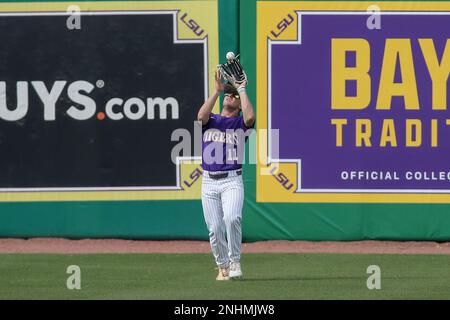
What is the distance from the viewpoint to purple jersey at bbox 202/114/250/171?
940cm

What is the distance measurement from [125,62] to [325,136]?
8.75 feet

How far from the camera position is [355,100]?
12742 millimetres

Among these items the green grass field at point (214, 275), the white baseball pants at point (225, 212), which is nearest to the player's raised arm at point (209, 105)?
the white baseball pants at point (225, 212)

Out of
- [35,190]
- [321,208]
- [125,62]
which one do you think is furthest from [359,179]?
[35,190]

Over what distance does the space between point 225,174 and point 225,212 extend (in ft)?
1.13

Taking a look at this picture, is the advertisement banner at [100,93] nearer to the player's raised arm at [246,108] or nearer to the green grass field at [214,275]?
the green grass field at [214,275]

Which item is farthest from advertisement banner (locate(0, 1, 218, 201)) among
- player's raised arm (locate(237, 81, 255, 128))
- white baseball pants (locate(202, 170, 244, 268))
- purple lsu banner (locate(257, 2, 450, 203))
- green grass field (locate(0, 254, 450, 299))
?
player's raised arm (locate(237, 81, 255, 128))

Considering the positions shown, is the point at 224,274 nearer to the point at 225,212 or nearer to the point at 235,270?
the point at 235,270

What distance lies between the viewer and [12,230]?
13.1m

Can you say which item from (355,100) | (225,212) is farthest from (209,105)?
(355,100)

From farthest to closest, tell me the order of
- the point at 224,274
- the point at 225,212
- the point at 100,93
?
the point at 100,93, the point at 224,274, the point at 225,212

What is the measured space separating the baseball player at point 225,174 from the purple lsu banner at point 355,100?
3354mm

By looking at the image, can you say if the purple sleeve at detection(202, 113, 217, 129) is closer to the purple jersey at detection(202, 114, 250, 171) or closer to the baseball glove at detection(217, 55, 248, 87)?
the purple jersey at detection(202, 114, 250, 171)

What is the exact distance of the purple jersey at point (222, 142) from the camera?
30.8 ft
